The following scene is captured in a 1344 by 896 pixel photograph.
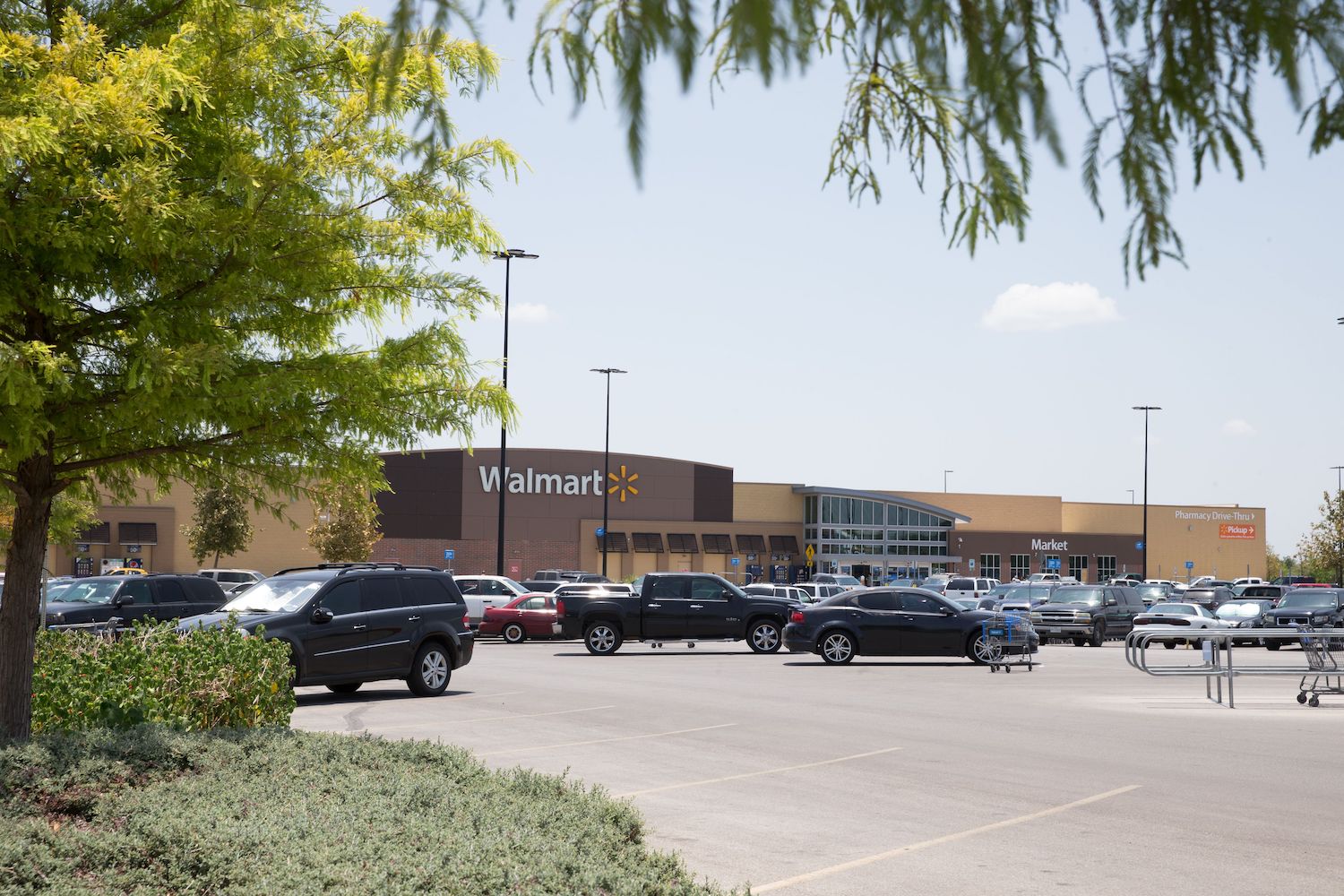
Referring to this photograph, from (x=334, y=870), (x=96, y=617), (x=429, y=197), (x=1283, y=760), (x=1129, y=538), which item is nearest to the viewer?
(x=334, y=870)

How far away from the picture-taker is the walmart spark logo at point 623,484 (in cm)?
7706

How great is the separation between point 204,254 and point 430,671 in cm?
1061

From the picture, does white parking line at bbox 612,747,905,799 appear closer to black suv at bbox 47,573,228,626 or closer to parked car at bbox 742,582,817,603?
black suv at bbox 47,573,228,626

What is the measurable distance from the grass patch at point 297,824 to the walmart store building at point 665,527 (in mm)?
58089

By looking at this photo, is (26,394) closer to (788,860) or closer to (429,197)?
(429,197)

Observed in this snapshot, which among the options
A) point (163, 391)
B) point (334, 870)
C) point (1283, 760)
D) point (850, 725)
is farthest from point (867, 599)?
point (334, 870)

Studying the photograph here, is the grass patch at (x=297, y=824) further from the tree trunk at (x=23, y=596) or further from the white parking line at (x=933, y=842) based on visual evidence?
the tree trunk at (x=23, y=596)

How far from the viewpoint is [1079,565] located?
308ft

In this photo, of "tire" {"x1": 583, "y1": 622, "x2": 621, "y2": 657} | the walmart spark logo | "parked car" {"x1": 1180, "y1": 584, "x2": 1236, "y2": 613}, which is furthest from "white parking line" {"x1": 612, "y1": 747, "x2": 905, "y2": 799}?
the walmart spark logo

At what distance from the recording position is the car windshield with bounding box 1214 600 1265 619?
3934 centimetres

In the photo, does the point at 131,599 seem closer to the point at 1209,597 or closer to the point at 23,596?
the point at 23,596

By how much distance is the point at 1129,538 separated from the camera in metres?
95.4

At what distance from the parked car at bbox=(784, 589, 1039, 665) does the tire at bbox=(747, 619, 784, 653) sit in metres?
2.85

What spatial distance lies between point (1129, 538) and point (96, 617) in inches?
3269
